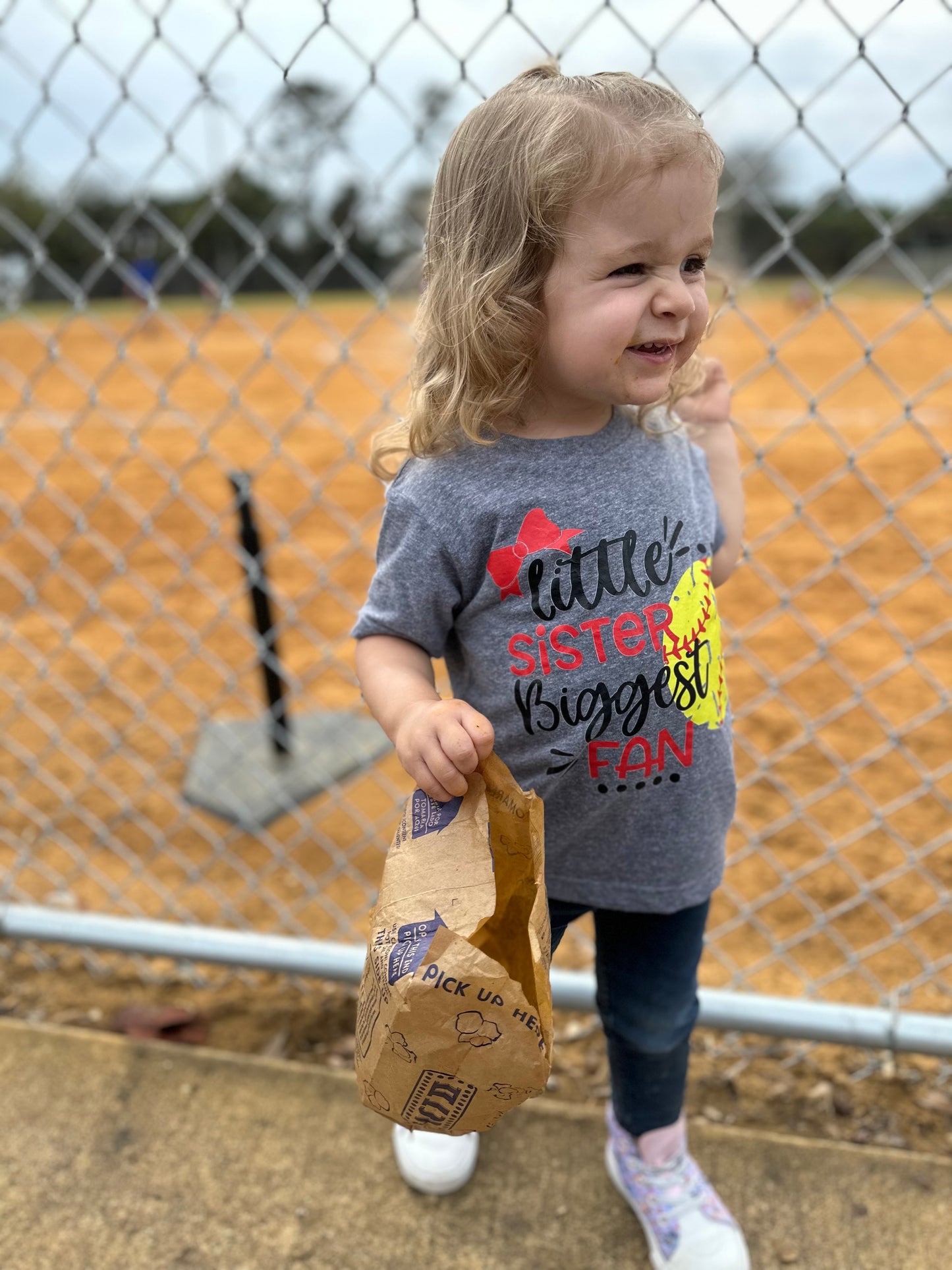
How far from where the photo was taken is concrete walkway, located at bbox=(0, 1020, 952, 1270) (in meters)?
1.60

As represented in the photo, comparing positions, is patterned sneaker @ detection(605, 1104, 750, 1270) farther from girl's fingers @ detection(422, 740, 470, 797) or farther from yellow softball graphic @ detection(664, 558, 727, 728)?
girl's fingers @ detection(422, 740, 470, 797)

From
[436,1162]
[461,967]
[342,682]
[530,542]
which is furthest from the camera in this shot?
[342,682]

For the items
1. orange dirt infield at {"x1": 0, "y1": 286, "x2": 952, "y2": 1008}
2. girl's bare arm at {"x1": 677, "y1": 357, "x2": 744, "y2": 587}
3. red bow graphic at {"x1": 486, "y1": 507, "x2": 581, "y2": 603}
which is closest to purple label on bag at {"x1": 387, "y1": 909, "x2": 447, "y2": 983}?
red bow graphic at {"x1": 486, "y1": 507, "x2": 581, "y2": 603}

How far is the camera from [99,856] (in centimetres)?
288

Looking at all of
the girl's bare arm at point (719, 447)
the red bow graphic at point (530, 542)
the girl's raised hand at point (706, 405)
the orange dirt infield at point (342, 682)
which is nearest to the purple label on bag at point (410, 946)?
the red bow graphic at point (530, 542)

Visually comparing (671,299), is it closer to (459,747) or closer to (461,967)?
(459,747)

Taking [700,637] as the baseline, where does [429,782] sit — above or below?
below

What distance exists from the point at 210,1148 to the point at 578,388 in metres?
1.32

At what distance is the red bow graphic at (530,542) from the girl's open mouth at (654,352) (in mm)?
198

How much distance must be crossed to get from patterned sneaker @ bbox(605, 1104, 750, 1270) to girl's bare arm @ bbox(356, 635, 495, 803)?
2.60 feet

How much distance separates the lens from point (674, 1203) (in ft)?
5.22

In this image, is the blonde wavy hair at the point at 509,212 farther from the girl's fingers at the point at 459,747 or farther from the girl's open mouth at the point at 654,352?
the girl's fingers at the point at 459,747

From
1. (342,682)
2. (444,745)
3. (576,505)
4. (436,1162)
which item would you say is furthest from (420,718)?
(342,682)

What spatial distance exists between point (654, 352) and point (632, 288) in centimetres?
7
